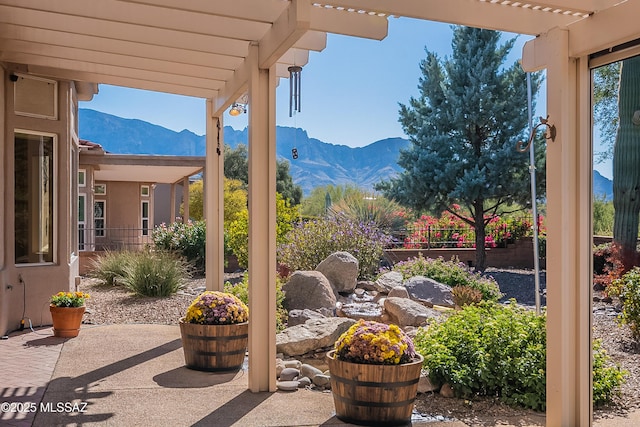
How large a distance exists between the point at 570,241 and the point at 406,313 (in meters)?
4.70

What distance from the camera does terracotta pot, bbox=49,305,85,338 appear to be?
7512mm

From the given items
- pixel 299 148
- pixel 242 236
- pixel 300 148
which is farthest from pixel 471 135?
pixel 300 148

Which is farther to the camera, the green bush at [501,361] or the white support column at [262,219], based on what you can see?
the white support column at [262,219]

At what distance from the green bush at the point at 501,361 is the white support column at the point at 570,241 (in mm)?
940

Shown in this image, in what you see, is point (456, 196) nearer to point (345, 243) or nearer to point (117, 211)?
point (345, 243)

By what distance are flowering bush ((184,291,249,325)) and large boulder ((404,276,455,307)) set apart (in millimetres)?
4734

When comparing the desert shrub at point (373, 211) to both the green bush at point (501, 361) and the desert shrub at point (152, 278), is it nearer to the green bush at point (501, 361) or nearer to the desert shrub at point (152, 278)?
the desert shrub at point (152, 278)

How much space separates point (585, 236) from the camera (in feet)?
13.2

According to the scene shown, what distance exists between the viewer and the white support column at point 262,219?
546 cm

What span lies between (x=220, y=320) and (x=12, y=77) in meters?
4.21

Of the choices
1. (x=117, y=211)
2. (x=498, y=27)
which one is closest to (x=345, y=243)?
(x=498, y=27)

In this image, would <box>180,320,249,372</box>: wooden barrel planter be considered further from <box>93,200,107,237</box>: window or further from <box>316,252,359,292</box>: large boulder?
<box>93,200,107,237</box>: window

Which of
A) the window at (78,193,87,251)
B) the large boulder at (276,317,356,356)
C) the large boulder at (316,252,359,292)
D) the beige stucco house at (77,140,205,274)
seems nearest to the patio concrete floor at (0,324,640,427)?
the large boulder at (276,317,356,356)

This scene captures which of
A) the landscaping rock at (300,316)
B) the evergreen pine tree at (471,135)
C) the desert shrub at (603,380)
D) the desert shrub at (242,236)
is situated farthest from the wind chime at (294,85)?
the evergreen pine tree at (471,135)
